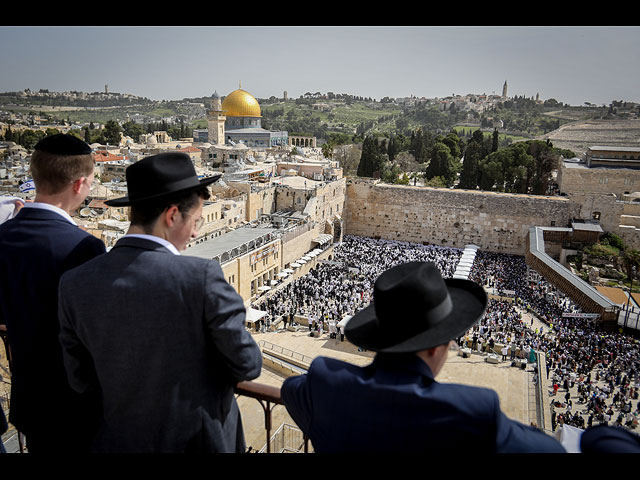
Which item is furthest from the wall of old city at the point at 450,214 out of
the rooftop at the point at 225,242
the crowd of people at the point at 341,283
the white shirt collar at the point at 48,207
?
the white shirt collar at the point at 48,207

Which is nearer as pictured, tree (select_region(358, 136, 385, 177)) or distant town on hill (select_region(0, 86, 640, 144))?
tree (select_region(358, 136, 385, 177))

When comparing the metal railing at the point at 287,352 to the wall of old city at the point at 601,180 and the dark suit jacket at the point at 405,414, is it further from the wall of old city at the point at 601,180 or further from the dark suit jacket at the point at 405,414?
the wall of old city at the point at 601,180

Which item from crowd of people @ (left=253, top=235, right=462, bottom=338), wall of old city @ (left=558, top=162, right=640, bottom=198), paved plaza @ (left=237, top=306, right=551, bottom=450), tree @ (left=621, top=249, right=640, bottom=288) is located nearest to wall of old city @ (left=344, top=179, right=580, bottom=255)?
crowd of people @ (left=253, top=235, right=462, bottom=338)

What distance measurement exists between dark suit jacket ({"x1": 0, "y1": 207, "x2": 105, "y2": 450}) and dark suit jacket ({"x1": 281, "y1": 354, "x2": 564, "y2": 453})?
1.15 metres

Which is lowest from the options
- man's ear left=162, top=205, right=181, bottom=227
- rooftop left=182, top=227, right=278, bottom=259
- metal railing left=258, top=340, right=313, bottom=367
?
metal railing left=258, top=340, right=313, bottom=367

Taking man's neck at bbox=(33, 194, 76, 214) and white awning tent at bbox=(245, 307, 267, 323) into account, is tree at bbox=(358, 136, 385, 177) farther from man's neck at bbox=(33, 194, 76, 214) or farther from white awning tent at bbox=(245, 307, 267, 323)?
man's neck at bbox=(33, 194, 76, 214)

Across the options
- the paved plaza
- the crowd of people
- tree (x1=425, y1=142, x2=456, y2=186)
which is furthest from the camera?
tree (x1=425, y1=142, x2=456, y2=186)

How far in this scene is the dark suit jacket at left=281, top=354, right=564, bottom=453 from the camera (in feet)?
4.23

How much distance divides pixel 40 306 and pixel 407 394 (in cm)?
152

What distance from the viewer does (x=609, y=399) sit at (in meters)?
10.7

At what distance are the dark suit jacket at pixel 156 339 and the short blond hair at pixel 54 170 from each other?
23.8 inches

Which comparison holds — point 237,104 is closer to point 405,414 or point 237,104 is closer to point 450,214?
point 450,214

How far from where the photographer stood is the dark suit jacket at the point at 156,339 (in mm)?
1540

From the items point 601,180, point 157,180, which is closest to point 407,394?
point 157,180
